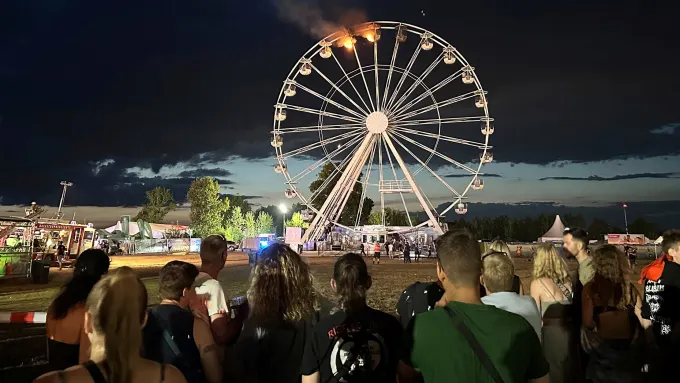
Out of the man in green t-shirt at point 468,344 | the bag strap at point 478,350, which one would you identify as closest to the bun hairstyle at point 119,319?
the man in green t-shirt at point 468,344

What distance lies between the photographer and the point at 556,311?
4.59m

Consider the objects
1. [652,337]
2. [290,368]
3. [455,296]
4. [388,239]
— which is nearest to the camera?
[455,296]

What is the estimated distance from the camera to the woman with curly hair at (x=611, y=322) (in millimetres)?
4008

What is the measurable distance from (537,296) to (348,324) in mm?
2768

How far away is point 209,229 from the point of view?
6975cm

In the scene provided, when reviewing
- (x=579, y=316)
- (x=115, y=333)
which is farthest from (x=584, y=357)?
(x=115, y=333)

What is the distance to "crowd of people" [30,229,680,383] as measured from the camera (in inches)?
77.7

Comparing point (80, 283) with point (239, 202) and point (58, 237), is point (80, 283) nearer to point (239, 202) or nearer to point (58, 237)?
point (58, 237)

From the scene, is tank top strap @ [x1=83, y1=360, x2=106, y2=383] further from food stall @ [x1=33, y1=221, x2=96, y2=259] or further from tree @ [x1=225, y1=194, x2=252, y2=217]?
tree @ [x1=225, y1=194, x2=252, y2=217]

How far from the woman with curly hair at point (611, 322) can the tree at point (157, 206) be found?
3645 inches

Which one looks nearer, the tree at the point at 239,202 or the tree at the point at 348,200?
the tree at the point at 348,200

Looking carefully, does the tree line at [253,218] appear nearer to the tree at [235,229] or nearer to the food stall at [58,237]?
the tree at [235,229]

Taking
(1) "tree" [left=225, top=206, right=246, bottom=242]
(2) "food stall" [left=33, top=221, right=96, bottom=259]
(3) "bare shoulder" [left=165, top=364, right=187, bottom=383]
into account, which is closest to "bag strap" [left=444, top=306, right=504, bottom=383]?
(3) "bare shoulder" [left=165, top=364, right=187, bottom=383]

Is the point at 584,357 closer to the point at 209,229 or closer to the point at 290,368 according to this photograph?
the point at 290,368
